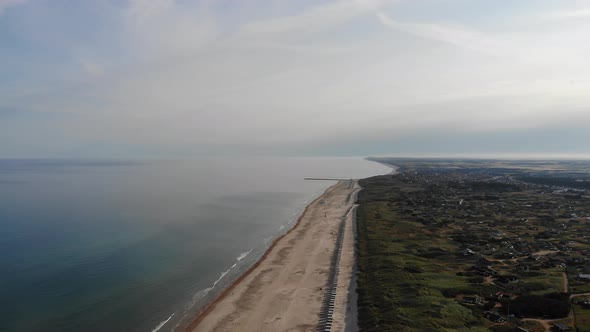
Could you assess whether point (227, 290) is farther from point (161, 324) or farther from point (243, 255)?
point (243, 255)

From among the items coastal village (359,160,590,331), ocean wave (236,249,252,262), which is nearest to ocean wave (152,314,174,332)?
coastal village (359,160,590,331)

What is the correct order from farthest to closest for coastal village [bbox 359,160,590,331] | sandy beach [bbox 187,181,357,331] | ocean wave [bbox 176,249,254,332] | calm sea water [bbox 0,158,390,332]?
ocean wave [bbox 176,249,254,332]
calm sea water [bbox 0,158,390,332]
sandy beach [bbox 187,181,357,331]
coastal village [bbox 359,160,590,331]

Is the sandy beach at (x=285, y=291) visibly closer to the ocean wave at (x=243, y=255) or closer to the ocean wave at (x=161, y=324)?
the ocean wave at (x=161, y=324)

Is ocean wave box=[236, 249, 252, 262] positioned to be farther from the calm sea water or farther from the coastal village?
the coastal village

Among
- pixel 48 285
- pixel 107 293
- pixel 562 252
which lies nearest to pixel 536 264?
pixel 562 252

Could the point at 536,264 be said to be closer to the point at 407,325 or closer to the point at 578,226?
the point at 407,325

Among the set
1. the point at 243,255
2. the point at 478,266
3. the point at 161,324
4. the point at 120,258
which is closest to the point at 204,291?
the point at 161,324
